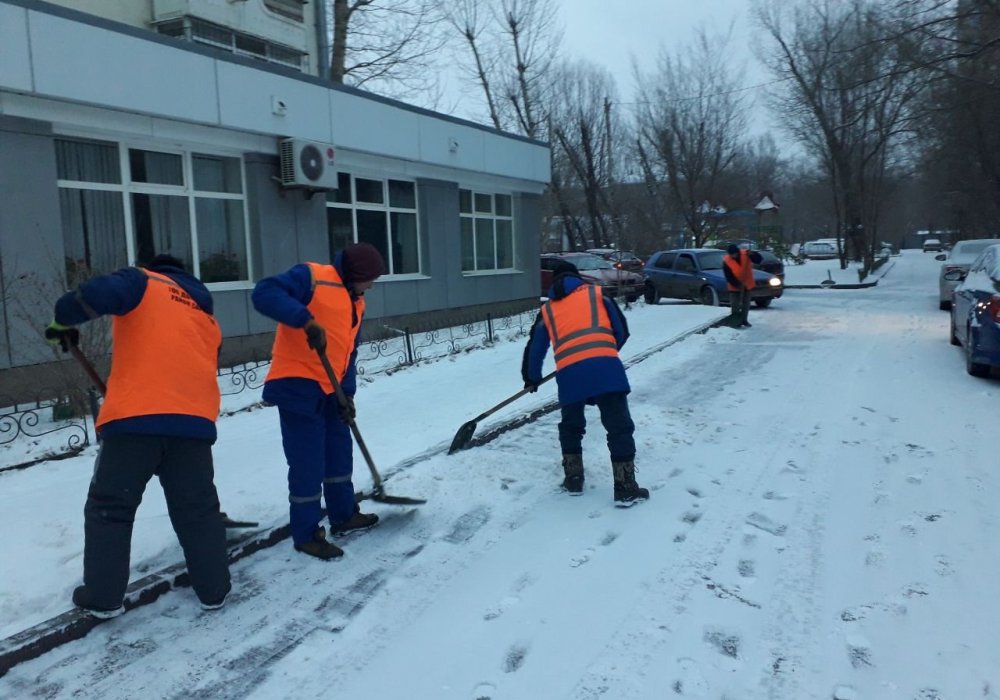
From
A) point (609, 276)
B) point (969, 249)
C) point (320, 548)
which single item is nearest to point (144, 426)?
point (320, 548)

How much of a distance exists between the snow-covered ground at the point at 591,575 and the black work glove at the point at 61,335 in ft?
4.09

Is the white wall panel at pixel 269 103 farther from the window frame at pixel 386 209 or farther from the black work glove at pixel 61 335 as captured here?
Answer: the black work glove at pixel 61 335

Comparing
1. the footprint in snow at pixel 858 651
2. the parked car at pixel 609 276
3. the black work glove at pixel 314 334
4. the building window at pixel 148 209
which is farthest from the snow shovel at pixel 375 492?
the parked car at pixel 609 276

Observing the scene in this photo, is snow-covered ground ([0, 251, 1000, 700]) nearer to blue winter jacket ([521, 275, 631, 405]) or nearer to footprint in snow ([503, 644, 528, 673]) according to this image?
footprint in snow ([503, 644, 528, 673])

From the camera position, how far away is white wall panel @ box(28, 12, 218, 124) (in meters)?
8.34

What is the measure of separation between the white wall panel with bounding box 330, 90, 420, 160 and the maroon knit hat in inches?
342

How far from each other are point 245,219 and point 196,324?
8.32m

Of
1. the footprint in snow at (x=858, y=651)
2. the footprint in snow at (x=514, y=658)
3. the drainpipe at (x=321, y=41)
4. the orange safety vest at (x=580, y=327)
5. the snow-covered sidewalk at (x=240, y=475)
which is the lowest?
the footprint in snow at (x=514, y=658)

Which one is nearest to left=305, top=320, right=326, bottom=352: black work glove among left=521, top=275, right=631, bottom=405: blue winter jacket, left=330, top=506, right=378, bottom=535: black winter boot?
left=330, top=506, right=378, bottom=535: black winter boot

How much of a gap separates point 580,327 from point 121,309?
112 inches

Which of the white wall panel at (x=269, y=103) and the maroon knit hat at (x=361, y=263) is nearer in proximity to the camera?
the maroon knit hat at (x=361, y=263)

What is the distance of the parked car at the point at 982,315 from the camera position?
8.32 meters

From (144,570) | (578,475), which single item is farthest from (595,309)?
(144,570)

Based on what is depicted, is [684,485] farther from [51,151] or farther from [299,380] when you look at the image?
[51,151]
